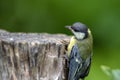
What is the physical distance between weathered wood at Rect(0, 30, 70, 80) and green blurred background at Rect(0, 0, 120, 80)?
5.83 feet

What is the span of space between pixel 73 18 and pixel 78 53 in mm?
2259

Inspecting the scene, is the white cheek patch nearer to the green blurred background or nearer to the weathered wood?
the weathered wood

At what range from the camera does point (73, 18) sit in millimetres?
6406

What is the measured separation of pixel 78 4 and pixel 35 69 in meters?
2.24

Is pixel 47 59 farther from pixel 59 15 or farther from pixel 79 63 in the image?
pixel 59 15

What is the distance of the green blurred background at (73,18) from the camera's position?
6.16 m

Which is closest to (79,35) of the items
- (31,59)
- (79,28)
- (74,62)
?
(79,28)

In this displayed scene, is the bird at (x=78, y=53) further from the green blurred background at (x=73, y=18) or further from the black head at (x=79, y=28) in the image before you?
the green blurred background at (x=73, y=18)

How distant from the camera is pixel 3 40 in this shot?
4.12 m

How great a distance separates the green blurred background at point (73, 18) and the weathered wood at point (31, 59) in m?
1.78

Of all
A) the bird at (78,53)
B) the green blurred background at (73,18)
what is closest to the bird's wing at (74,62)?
the bird at (78,53)

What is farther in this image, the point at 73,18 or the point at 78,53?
the point at 73,18

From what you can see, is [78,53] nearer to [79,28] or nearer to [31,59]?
[79,28]

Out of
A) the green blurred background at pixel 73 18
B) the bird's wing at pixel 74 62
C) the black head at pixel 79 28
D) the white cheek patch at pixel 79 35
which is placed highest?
the black head at pixel 79 28
